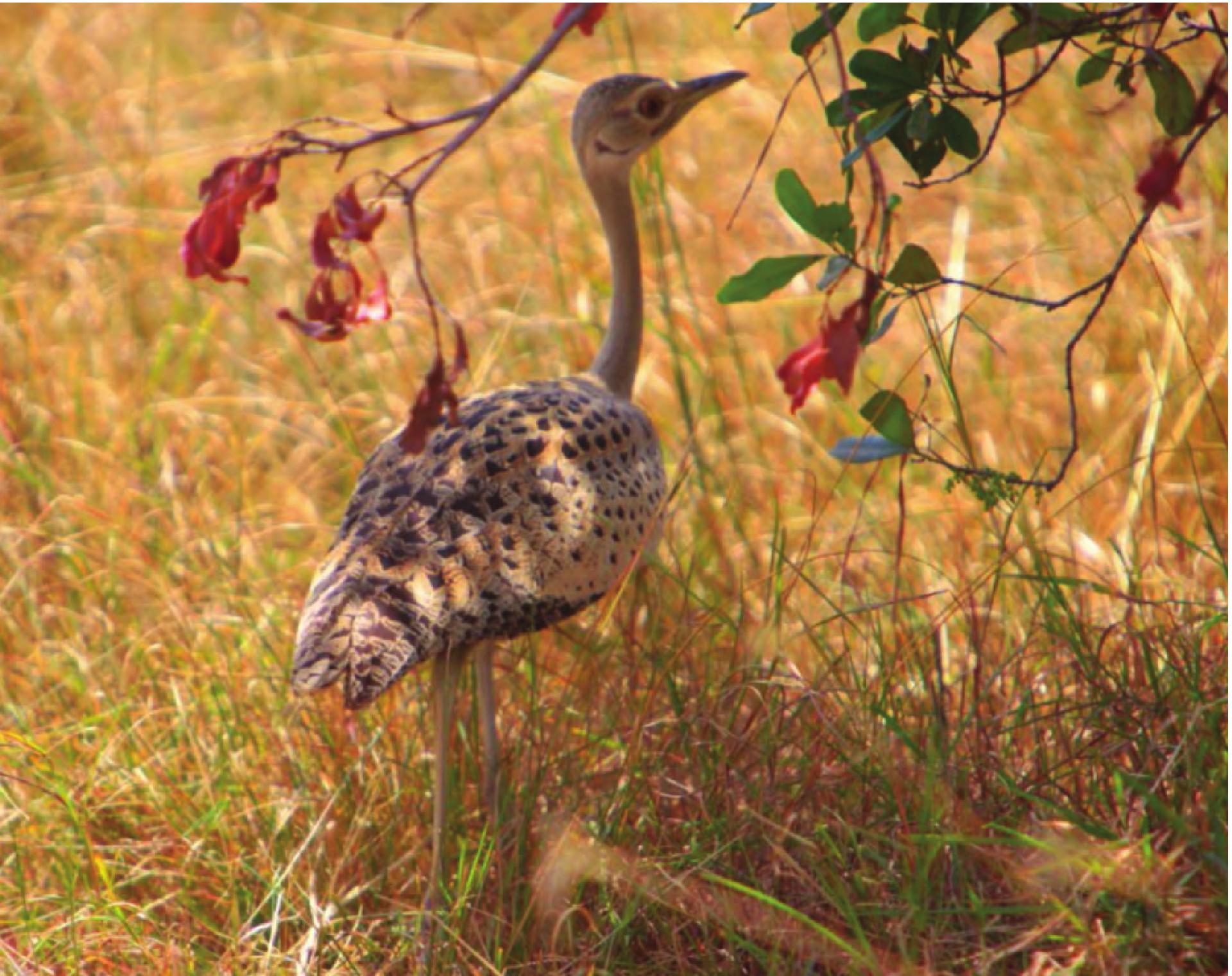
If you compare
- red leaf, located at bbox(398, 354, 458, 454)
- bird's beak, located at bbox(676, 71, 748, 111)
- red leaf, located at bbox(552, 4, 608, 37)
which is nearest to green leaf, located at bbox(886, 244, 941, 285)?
red leaf, located at bbox(552, 4, 608, 37)

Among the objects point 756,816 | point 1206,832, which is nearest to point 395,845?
point 756,816

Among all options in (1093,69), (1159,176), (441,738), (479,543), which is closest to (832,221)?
(1159,176)

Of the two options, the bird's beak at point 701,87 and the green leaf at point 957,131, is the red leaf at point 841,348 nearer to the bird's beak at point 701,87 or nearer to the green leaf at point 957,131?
the green leaf at point 957,131

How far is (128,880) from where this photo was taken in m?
2.59

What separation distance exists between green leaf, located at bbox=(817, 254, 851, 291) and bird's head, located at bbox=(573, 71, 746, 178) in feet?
4.33

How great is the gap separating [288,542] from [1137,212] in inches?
97.4

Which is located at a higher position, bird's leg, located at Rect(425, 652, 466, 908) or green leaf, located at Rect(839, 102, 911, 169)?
green leaf, located at Rect(839, 102, 911, 169)

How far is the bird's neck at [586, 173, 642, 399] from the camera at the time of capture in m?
3.22

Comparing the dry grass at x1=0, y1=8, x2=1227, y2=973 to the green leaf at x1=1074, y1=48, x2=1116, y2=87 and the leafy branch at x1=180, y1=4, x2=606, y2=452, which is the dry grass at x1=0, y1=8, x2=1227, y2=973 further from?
the leafy branch at x1=180, y1=4, x2=606, y2=452

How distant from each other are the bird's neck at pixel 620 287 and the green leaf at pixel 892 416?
1043 mm

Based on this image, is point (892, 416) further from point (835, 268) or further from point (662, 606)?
point (662, 606)

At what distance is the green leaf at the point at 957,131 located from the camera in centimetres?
211

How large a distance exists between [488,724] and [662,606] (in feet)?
1.37

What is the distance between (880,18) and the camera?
6.70 feet
